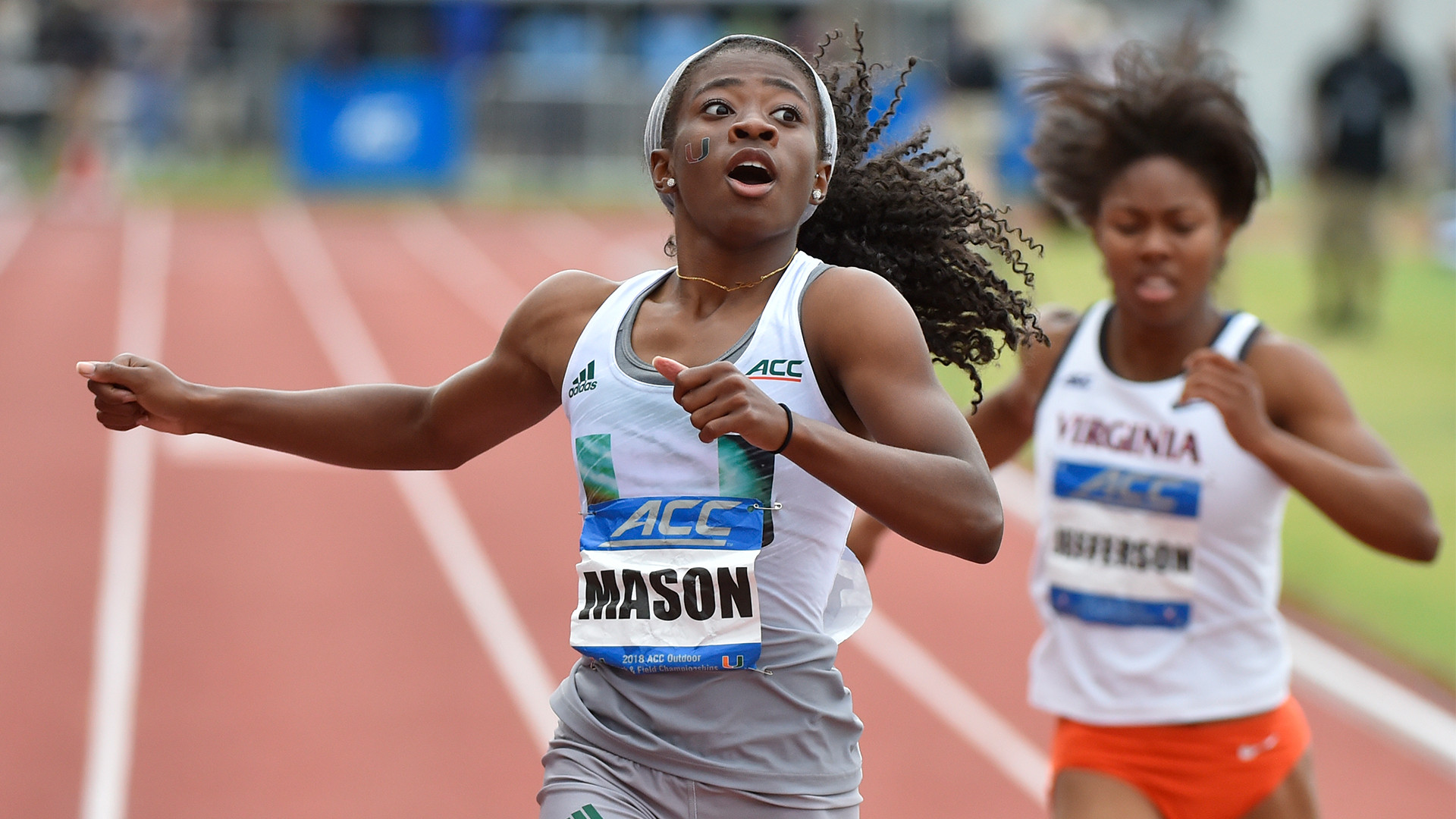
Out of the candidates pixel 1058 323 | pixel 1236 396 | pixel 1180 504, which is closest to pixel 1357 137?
pixel 1058 323

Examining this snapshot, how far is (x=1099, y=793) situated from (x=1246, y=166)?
127 cm

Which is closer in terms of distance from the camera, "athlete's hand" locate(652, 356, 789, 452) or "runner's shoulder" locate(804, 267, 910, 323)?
"athlete's hand" locate(652, 356, 789, 452)

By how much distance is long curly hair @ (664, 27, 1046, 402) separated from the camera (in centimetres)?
265

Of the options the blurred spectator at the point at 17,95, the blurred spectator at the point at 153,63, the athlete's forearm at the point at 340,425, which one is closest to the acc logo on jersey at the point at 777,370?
the athlete's forearm at the point at 340,425

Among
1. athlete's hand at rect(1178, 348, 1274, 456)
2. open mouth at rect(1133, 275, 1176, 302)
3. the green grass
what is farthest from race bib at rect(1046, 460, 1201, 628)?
the green grass

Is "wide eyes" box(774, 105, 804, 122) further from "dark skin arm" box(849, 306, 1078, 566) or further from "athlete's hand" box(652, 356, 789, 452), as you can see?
"dark skin arm" box(849, 306, 1078, 566)

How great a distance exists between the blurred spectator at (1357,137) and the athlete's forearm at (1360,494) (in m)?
9.05

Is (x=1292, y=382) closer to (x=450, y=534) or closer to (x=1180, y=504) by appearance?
(x=1180, y=504)

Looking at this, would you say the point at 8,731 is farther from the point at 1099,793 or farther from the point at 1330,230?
the point at 1330,230

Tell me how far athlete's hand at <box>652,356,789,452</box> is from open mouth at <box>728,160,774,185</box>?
15.3 inches

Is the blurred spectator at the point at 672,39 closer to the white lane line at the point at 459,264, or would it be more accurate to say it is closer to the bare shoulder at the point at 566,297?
the white lane line at the point at 459,264

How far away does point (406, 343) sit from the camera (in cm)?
1264

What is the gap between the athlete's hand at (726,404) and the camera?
1973mm

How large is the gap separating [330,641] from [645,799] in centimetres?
476
